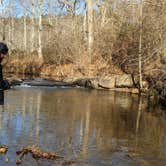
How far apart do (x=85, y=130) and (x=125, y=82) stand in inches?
694

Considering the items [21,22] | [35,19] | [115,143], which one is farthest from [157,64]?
[21,22]

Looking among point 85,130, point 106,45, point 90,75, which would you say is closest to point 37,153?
point 85,130

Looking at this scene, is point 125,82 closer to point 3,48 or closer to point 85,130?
point 85,130

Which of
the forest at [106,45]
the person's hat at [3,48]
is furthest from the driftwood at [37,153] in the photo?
the forest at [106,45]

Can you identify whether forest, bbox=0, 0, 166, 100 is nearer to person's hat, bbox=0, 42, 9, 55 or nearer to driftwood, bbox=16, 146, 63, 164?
driftwood, bbox=16, 146, 63, 164

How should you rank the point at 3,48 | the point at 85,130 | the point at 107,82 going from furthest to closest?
the point at 107,82 < the point at 85,130 < the point at 3,48

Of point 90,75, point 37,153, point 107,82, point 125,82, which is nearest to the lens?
point 37,153

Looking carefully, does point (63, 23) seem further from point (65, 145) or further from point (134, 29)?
point (65, 145)

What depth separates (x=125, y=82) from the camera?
3341 centimetres

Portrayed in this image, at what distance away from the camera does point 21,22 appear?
80625 millimetres

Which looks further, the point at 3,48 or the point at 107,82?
the point at 107,82

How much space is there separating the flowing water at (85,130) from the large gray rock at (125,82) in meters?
7.27

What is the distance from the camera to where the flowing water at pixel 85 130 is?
482 inches

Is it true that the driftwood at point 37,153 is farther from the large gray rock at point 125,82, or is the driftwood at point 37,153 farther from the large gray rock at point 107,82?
the large gray rock at point 107,82
